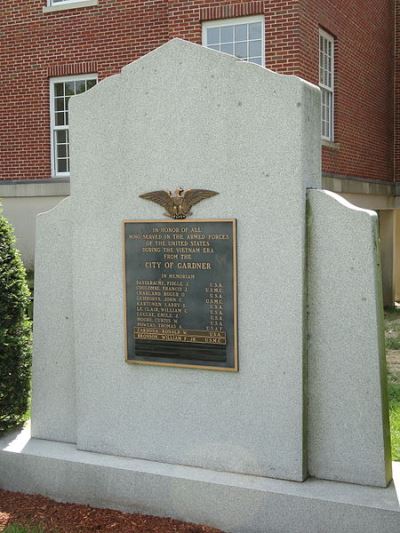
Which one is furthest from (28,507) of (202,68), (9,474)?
(202,68)

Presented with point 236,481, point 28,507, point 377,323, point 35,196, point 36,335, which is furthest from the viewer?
point 35,196

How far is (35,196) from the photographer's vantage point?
53.2 feet

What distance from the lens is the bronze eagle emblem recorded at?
15.0ft

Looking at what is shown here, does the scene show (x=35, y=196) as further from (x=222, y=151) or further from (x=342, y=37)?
(x=222, y=151)

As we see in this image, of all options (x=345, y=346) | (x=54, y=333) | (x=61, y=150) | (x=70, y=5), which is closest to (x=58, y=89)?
(x=61, y=150)

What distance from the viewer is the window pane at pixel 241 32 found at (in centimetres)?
1313

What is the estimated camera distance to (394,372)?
9.35 m

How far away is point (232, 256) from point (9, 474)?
94.6 inches

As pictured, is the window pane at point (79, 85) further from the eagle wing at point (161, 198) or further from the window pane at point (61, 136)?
the eagle wing at point (161, 198)

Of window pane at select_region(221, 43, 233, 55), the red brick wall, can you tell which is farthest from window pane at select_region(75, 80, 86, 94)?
window pane at select_region(221, 43, 233, 55)

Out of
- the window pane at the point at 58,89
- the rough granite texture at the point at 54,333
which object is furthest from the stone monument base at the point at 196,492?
the window pane at the point at 58,89

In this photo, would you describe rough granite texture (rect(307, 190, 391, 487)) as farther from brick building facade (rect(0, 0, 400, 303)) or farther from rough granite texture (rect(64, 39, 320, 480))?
brick building facade (rect(0, 0, 400, 303))

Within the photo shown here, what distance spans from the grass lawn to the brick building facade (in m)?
2.81

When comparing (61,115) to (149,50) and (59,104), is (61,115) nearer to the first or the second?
(59,104)
